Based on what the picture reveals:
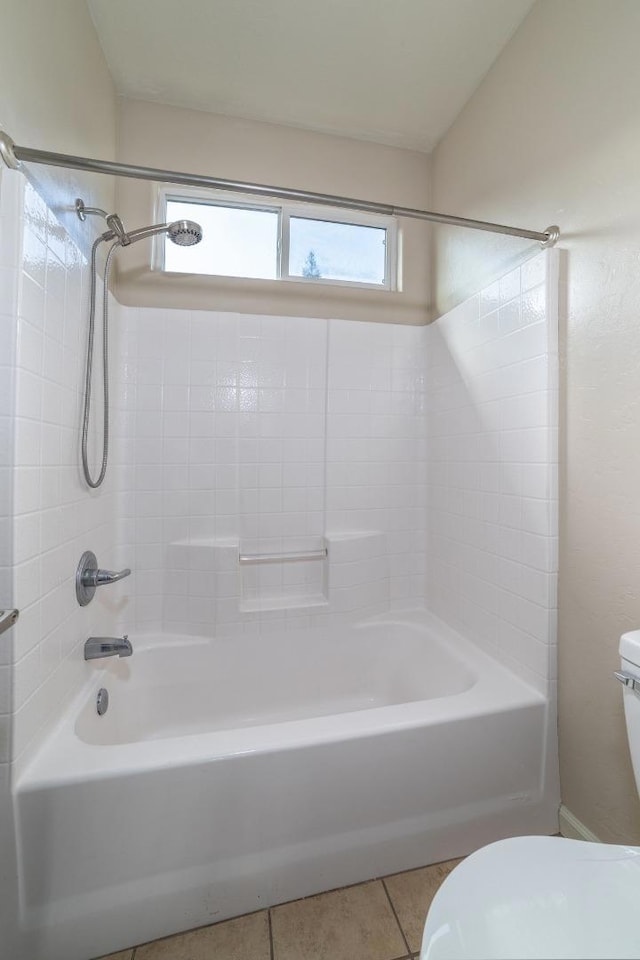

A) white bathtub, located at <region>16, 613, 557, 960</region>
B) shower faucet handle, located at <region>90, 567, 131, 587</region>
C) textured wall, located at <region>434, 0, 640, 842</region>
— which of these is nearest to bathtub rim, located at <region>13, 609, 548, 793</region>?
white bathtub, located at <region>16, 613, 557, 960</region>

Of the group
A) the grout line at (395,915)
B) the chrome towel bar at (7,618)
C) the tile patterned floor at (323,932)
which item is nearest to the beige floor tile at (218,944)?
the tile patterned floor at (323,932)

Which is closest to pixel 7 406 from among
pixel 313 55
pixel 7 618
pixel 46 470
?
pixel 46 470

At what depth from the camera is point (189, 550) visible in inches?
68.2

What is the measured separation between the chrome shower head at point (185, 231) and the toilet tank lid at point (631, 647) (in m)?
1.62

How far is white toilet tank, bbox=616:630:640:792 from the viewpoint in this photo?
84cm

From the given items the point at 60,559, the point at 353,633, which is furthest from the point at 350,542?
the point at 60,559

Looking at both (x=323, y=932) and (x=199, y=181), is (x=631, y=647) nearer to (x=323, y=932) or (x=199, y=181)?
(x=323, y=932)

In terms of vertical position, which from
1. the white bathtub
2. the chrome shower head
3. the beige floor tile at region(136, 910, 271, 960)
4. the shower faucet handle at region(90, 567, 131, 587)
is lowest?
the beige floor tile at region(136, 910, 271, 960)

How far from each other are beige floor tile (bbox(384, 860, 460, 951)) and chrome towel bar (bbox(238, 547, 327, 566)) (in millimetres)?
1078

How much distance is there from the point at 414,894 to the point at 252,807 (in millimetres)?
530

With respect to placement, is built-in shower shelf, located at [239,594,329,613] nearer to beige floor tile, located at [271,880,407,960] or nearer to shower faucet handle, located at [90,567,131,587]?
shower faucet handle, located at [90,567,131,587]

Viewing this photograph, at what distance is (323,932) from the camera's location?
39.9 inches

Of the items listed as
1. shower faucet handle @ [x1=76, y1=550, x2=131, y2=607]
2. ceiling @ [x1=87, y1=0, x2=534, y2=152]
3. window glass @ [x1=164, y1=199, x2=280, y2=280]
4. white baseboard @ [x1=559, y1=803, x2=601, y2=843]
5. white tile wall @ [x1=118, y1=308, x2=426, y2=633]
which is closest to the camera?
white baseboard @ [x1=559, y1=803, x2=601, y2=843]

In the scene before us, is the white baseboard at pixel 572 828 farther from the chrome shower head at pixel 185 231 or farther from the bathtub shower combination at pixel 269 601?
the chrome shower head at pixel 185 231
